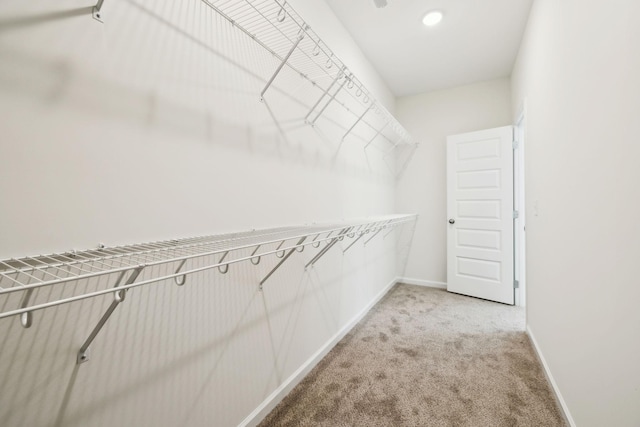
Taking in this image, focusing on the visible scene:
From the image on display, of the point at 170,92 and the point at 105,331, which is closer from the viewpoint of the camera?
the point at 105,331

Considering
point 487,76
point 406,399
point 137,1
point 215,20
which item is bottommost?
point 406,399

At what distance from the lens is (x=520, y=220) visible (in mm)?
2977

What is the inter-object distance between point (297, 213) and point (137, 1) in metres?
1.15

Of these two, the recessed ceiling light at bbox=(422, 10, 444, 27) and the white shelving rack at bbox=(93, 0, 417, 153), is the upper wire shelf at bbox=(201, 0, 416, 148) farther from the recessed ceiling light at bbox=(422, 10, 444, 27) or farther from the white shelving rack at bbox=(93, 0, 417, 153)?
the recessed ceiling light at bbox=(422, 10, 444, 27)

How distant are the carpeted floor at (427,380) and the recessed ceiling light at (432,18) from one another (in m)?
2.68

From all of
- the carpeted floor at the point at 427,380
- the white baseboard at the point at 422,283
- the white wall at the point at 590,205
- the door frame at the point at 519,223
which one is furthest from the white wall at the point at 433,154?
the white wall at the point at 590,205

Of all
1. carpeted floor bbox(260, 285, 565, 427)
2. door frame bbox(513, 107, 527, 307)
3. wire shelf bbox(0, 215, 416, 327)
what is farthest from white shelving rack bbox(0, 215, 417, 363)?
door frame bbox(513, 107, 527, 307)

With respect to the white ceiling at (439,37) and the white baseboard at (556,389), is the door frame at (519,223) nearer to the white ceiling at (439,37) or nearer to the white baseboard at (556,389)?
the white ceiling at (439,37)

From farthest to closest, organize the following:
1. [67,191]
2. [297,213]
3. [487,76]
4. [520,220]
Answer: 1. [487,76]
2. [520,220]
3. [297,213]
4. [67,191]

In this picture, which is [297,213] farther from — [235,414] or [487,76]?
[487,76]

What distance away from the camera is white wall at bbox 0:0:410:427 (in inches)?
26.0

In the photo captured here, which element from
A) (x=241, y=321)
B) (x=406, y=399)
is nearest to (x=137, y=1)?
(x=241, y=321)

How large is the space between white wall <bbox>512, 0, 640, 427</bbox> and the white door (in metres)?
1.27

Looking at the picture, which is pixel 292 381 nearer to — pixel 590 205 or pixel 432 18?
pixel 590 205
